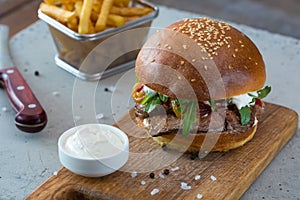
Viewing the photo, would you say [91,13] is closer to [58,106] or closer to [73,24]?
[73,24]

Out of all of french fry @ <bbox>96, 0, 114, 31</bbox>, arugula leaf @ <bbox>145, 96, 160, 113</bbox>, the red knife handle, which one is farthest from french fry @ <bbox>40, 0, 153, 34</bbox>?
arugula leaf @ <bbox>145, 96, 160, 113</bbox>

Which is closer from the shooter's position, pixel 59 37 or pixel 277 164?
pixel 277 164

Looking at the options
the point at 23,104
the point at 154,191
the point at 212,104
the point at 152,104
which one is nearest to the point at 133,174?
the point at 154,191

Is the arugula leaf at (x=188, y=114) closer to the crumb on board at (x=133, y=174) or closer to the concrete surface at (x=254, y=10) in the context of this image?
the crumb on board at (x=133, y=174)

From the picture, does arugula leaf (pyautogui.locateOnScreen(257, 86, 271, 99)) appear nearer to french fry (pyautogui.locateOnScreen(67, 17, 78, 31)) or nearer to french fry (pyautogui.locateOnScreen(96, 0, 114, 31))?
french fry (pyautogui.locateOnScreen(96, 0, 114, 31))

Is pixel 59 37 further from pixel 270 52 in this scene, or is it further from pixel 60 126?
pixel 270 52

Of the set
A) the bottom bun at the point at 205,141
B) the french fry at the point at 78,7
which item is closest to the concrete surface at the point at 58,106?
the bottom bun at the point at 205,141

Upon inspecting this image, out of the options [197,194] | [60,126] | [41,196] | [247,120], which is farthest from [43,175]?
[247,120]
